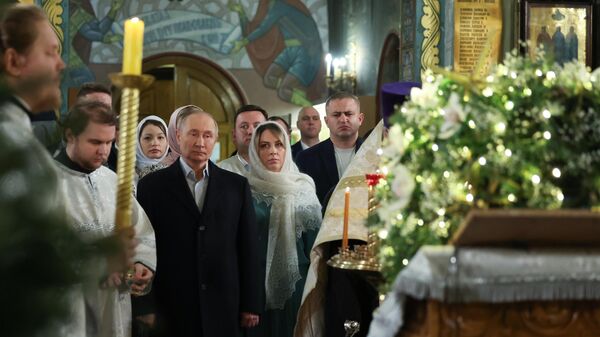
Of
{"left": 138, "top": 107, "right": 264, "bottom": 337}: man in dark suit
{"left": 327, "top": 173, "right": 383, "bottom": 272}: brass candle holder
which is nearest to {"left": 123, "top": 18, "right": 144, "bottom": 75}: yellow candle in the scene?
{"left": 327, "top": 173, "right": 383, "bottom": 272}: brass candle holder

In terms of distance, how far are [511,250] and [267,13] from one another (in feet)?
51.4

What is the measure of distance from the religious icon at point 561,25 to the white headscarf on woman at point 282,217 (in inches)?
178

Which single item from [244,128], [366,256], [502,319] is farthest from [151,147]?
[502,319]

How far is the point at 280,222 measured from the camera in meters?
6.39

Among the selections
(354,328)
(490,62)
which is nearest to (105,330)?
(354,328)

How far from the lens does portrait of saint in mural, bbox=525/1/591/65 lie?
1012 cm

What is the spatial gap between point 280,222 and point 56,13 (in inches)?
182

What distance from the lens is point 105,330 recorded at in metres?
1.98

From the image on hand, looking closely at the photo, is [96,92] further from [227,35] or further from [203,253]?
[227,35]

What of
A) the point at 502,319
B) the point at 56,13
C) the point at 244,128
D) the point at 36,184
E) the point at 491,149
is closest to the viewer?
the point at 36,184

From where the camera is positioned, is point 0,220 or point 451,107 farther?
point 451,107

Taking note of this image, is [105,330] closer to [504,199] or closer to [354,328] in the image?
[504,199]

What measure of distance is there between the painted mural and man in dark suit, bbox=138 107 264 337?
12.1 meters

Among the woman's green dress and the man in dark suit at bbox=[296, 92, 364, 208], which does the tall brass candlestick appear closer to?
the woman's green dress
